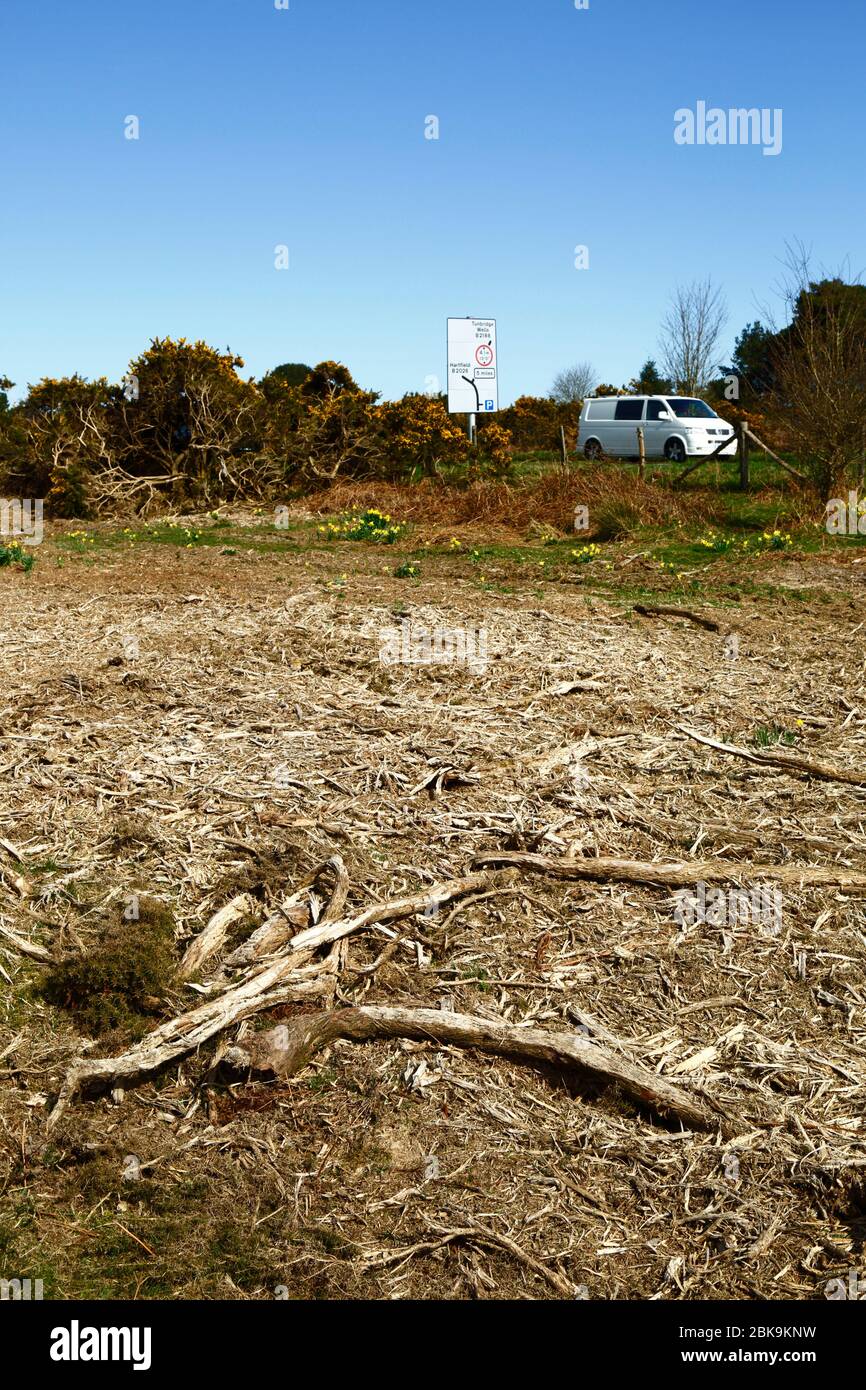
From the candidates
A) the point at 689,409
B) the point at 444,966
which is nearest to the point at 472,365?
the point at 689,409

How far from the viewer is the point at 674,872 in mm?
5047

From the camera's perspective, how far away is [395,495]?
1852 cm

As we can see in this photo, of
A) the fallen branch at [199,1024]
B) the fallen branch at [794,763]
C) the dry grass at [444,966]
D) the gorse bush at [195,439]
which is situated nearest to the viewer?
the dry grass at [444,966]

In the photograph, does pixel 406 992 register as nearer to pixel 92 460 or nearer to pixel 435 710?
pixel 435 710

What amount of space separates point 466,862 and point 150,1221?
2.17 metres

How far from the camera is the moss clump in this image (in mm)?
4168

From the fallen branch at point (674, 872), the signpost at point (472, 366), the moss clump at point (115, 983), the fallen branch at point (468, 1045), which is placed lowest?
the fallen branch at point (468, 1045)

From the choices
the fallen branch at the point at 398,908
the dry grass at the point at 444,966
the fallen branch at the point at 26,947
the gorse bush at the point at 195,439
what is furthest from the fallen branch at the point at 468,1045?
the gorse bush at the point at 195,439

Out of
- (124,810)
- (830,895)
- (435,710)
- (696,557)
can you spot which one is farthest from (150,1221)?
(696,557)

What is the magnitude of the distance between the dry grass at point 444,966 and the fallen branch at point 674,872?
0.11 meters

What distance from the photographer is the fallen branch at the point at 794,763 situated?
6.19m

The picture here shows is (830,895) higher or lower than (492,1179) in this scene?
higher

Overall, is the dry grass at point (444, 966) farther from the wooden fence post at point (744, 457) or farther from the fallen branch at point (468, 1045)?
Answer: the wooden fence post at point (744, 457)

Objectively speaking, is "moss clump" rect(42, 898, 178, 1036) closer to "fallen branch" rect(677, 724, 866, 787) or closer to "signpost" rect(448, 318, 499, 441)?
"fallen branch" rect(677, 724, 866, 787)
